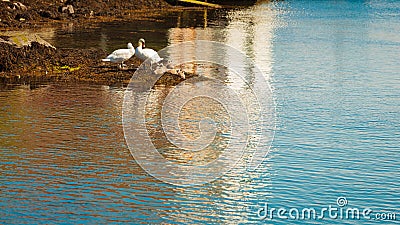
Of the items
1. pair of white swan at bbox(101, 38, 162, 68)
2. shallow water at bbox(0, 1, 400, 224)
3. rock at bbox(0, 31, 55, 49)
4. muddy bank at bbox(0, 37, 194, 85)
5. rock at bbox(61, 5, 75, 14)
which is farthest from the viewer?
rock at bbox(61, 5, 75, 14)

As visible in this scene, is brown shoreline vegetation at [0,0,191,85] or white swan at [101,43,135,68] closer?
brown shoreline vegetation at [0,0,191,85]

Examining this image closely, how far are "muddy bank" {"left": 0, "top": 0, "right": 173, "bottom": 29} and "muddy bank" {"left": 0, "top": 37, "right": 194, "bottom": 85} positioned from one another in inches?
297

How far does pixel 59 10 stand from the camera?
30875mm

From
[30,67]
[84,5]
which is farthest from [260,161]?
[84,5]

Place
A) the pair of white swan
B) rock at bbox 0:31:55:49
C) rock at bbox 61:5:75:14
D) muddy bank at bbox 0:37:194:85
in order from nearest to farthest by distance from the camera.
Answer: muddy bank at bbox 0:37:194:85 → the pair of white swan → rock at bbox 0:31:55:49 → rock at bbox 61:5:75:14

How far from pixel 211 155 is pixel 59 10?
21029 millimetres

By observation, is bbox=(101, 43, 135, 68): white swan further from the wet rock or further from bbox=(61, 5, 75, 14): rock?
bbox=(61, 5, 75, 14): rock

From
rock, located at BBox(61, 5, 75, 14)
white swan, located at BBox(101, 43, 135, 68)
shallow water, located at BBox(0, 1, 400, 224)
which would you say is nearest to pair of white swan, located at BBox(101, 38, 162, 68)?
white swan, located at BBox(101, 43, 135, 68)

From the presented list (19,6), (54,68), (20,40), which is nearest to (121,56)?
(54,68)

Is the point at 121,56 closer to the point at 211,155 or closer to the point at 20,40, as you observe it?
the point at 20,40

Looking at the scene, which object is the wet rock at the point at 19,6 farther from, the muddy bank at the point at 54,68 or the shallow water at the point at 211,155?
the muddy bank at the point at 54,68

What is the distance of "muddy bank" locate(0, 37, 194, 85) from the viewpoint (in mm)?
16781

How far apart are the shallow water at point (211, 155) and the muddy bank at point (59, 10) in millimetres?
5851

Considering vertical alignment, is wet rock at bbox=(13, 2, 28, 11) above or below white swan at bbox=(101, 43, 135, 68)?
above
